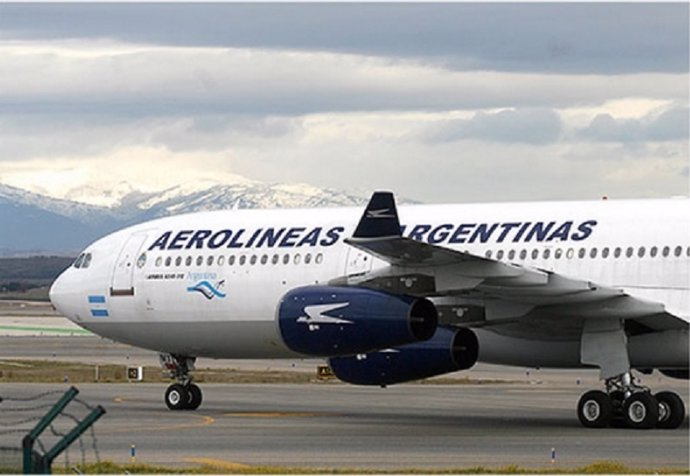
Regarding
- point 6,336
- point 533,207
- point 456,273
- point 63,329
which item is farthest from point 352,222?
point 63,329

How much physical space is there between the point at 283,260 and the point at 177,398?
4482 mm

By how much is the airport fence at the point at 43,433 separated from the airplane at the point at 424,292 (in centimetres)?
307

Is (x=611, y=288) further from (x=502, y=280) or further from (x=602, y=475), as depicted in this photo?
(x=602, y=475)

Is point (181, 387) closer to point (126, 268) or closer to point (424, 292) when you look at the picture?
point (126, 268)

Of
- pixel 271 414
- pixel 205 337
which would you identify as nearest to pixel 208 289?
pixel 205 337

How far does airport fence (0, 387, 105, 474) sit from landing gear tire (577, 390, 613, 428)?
358 inches

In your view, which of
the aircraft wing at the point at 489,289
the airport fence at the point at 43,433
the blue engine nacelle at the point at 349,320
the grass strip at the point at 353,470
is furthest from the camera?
the blue engine nacelle at the point at 349,320

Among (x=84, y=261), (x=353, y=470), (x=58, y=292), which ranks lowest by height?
(x=353, y=470)

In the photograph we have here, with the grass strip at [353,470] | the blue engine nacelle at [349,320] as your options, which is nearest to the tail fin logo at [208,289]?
the blue engine nacelle at [349,320]

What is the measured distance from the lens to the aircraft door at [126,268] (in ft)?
133

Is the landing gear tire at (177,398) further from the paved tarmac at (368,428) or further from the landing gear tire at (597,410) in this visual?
the landing gear tire at (597,410)

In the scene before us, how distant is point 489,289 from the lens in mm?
32469

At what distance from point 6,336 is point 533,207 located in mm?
64974

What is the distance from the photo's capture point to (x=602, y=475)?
24.6 metres
